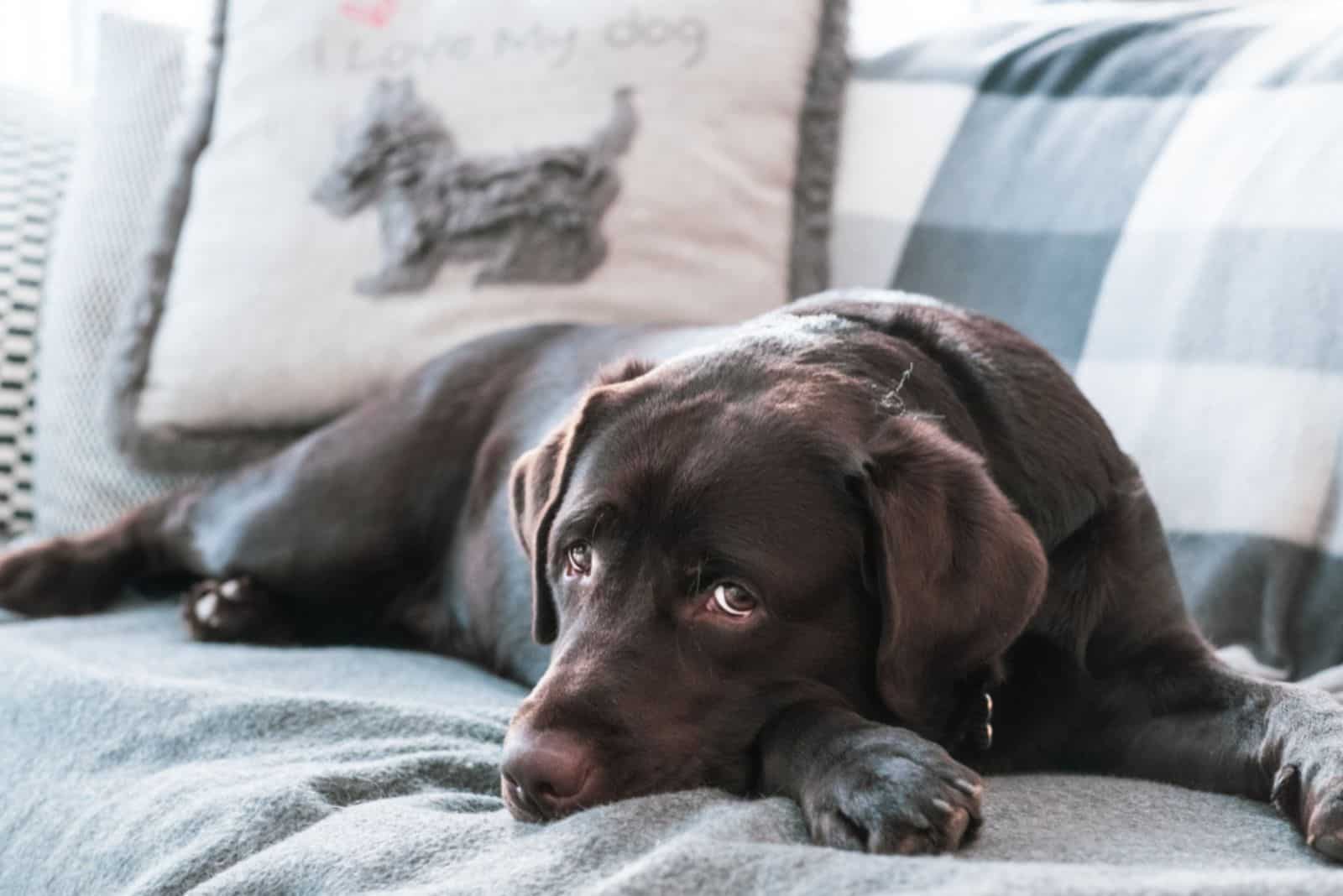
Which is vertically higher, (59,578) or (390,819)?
(390,819)

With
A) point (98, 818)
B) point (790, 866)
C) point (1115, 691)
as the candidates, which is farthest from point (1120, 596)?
point (98, 818)

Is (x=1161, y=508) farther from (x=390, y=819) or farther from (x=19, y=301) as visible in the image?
(x=19, y=301)

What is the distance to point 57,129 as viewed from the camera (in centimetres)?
345

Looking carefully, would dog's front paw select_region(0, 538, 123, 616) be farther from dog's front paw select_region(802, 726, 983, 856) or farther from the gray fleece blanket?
dog's front paw select_region(802, 726, 983, 856)

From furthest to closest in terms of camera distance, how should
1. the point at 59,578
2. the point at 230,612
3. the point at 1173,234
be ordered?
the point at 59,578, the point at 230,612, the point at 1173,234

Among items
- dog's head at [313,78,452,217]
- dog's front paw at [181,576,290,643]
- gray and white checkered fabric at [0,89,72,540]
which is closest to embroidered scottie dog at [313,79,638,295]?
dog's head at [313,78,452,217]

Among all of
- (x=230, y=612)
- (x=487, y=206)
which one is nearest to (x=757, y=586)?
(x=230, y=612)

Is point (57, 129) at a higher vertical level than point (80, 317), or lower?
higher

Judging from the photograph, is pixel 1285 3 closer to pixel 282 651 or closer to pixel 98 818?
pixel 282 651

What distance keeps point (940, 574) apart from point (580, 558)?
1.37 feet

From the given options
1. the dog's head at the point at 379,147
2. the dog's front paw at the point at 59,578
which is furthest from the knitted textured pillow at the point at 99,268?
the dog's head at the point at 379,147

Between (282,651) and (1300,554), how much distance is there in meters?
1.61

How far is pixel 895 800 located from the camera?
1.35m

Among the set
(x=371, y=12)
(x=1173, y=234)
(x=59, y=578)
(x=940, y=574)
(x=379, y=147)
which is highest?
(x=371, y=12)
